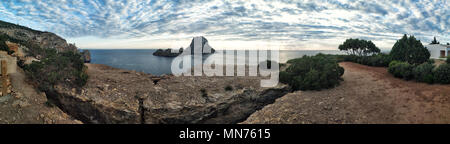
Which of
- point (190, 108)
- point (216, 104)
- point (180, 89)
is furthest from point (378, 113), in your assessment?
point (180, 89)

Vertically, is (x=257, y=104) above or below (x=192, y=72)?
below

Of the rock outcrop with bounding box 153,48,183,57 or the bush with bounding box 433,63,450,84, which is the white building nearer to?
the bush with bounding box 433,63,450,84

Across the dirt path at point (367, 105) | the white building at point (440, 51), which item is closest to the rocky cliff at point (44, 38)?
the dirt path at point (367, 105)

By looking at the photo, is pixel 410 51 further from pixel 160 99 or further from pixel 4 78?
pixel 4 78

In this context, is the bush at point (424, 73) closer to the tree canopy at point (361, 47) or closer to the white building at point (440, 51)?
the tree canopy at point (361, 47)

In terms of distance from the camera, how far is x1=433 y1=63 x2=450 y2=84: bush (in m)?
7.43

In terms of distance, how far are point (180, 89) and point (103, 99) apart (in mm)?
3003

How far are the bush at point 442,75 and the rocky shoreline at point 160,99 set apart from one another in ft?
17.9

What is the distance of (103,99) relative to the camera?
7.36 meters

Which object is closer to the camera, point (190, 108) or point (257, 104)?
point (190, 108)

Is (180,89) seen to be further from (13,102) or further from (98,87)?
(13,102)

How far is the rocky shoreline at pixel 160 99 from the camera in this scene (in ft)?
23.5

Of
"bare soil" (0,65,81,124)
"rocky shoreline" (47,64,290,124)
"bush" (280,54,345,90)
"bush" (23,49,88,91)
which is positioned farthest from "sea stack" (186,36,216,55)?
"bare soil" (0,65,81,124)

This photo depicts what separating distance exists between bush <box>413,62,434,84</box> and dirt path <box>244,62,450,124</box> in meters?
0.31
